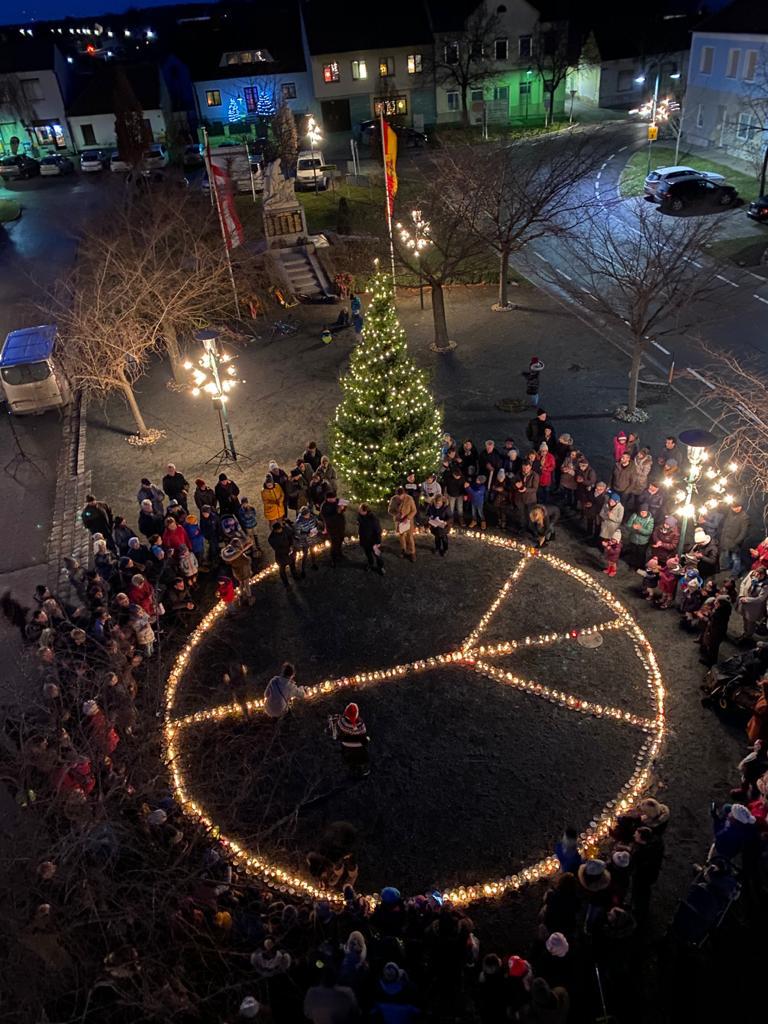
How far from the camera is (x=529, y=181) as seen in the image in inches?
969

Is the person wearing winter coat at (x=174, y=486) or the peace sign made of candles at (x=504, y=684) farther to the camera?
the person wearing winter coat at (x=174, y=486)

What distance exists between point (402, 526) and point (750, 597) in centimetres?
620

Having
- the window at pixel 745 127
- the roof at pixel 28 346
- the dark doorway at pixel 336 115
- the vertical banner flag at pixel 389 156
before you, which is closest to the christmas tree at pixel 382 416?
the vertical banner flag at pixel 389 156

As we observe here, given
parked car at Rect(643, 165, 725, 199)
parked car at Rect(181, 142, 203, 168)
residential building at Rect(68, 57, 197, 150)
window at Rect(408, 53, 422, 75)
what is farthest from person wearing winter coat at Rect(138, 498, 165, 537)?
window at Rect(408, 53, 422, 75)

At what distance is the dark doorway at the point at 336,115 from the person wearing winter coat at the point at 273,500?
154ft

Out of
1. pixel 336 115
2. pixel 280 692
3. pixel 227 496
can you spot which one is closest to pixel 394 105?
pixel 336 115

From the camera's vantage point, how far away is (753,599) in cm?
1198

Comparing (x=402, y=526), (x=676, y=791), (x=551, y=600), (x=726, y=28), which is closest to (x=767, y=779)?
(x=676, y=791)

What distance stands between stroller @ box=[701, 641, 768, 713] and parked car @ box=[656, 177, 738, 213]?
2748 centimetres

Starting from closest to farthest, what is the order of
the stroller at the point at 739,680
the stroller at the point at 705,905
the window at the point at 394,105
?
the stroller at the point at 705,905 < the stroller at the point at 739,680 < the window at the point at 394,105

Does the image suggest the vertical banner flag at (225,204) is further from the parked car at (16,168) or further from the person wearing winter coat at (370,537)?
the parked car at (16,168)

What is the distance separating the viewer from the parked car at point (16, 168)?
1918 inches

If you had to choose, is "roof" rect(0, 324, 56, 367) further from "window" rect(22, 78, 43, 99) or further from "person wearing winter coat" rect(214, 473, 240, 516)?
"window" rect(22, 78, 43, 99)

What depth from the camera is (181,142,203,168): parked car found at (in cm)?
4695
